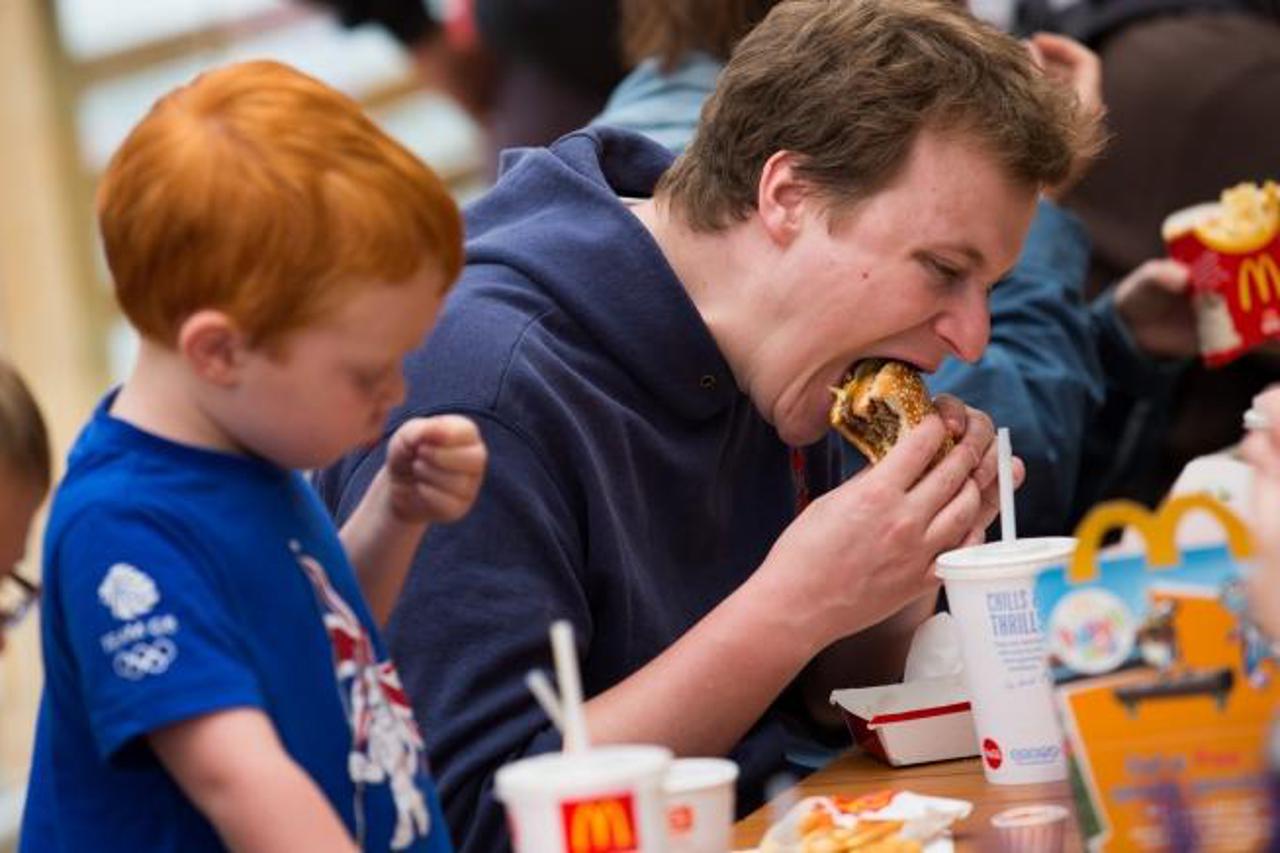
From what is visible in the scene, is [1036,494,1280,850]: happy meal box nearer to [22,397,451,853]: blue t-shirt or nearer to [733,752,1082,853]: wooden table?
[733,752,1082,853]: wooden table

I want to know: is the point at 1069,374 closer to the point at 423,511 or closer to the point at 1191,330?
the point at 1191,330

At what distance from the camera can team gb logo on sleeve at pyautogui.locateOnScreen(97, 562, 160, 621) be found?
1.41m

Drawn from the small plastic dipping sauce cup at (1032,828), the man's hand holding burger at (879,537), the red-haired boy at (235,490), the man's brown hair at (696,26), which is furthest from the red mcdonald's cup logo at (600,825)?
the man's brown hair at (696,26)

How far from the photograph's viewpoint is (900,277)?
2.19 m

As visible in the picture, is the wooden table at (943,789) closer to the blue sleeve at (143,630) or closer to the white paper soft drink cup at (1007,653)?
the white paper soft drink cup at (1007,653)

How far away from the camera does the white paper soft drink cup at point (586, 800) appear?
4.37 feet

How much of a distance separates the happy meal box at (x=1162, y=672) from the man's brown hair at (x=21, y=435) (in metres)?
0.68

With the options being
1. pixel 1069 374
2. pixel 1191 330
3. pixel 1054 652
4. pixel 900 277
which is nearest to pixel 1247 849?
pixel 1054 652

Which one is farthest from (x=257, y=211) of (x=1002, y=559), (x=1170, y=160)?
(x=1170, y=160)

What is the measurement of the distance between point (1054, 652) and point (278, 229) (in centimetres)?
56

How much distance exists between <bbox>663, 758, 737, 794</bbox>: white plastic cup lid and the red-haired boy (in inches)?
6.9

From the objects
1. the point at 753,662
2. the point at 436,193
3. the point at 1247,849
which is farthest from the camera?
the point at 753,662

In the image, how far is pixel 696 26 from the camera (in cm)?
326

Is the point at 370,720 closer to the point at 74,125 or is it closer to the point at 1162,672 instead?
the point at 1162,672
